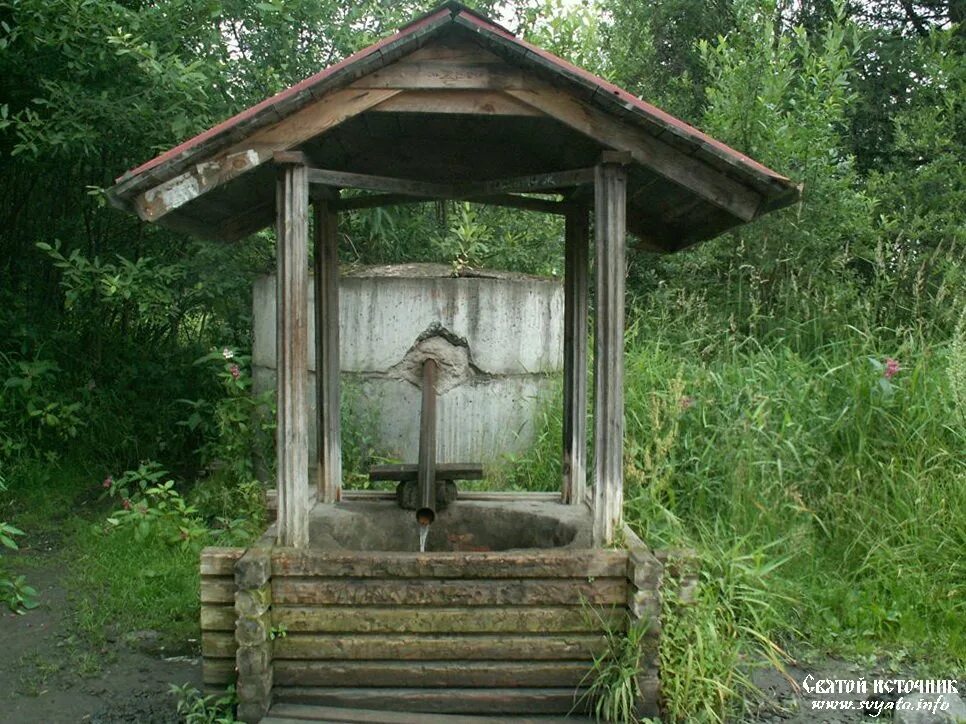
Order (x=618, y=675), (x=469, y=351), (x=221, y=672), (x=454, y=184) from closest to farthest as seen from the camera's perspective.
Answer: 1. (x=618, y=675)
2. (x=221, y=672)
3. (x=454, y=184)
4. (x=469, y=351)

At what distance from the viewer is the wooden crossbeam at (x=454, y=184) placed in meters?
3.61

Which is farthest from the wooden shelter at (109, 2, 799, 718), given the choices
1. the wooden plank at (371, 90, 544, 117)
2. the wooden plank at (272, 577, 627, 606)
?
the wooden plank at (272, 577, 627, 606)

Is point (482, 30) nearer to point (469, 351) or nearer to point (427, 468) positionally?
point (427, 468)

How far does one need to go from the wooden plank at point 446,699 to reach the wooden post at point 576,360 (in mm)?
1275

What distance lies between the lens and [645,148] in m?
3.36

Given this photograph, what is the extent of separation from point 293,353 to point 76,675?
1935 millimetres

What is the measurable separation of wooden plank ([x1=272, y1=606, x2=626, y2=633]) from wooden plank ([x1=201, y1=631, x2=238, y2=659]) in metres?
0.23

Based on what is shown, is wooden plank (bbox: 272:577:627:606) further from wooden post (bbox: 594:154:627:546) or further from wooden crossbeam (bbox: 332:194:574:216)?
wooden crossbeam (bbox: 332:194:574:216)

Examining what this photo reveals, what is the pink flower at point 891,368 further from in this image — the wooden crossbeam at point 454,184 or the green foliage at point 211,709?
the green foliage at point 211,709

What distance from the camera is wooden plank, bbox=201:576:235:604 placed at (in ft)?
10.8

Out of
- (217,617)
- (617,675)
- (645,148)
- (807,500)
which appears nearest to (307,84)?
(645,148)

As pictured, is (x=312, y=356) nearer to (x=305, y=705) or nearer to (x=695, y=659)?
(x=305, y=705)

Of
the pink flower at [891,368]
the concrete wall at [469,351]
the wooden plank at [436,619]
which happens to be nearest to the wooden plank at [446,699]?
the wooden plank at [436,619]

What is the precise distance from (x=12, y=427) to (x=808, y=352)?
632cm
